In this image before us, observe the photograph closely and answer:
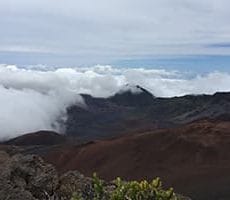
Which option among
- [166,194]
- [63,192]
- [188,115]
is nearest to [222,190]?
[63,192]

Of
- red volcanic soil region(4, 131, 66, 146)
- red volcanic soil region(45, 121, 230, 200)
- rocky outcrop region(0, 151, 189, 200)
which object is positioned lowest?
red volcanic soil region(4, 131, 66, 146)

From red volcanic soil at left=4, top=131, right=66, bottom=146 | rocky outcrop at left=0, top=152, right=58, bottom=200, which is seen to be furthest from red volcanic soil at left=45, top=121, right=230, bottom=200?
red volcanic soil at left=4, top=131, right=66, bottom=146

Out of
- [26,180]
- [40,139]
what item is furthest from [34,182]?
[40,139]

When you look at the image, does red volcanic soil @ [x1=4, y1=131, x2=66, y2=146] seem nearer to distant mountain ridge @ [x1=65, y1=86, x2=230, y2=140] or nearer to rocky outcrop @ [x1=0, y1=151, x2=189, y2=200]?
distant mountain ridge @ [x1=65, y1=86, x2=230, y2=140]

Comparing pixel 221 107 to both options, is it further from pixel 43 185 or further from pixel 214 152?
pixel 43 185

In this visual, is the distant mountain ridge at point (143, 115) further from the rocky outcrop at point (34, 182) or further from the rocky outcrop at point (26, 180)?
the rocky outcrop at point (26, 180)

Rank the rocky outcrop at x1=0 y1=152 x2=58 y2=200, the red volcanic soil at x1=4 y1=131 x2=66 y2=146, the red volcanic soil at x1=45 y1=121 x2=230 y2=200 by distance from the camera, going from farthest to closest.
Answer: the red volcanic soil at x1=4 y1=131 x2=66 y2=146 → the red volcanic soil at x1=45 y1=121 x2=230 y2=200 → the rocky outcrop at x1=0 y1=152 x2=58 y2=200
